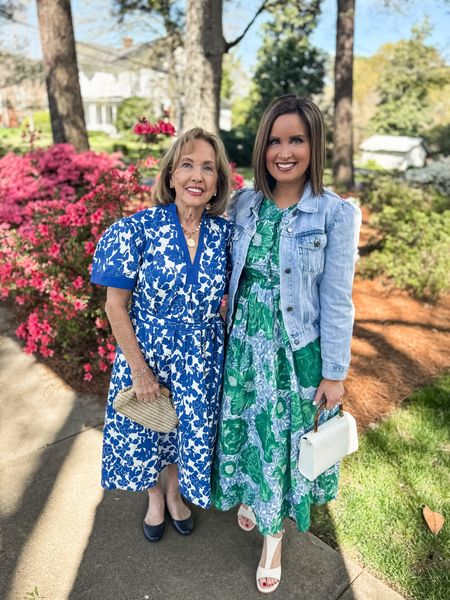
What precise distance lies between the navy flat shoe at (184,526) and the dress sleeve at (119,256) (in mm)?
1227

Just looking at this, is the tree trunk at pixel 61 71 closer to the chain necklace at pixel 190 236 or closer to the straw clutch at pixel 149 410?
the chain necklace at pixel 190 236

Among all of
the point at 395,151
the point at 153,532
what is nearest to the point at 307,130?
the point at 153,532

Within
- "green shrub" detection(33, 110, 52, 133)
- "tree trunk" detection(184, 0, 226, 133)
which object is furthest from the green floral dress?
"green shrub" detection(33, 110, 52, 133)

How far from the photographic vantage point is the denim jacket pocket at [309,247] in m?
1.75

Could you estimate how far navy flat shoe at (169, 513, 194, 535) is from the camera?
2.27 meters

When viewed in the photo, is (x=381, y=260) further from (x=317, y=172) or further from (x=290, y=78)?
(x=290, y=78)

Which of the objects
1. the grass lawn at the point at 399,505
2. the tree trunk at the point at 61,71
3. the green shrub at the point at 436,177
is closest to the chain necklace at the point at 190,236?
the grass lawn at the point at 399,505

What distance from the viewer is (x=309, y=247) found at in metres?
1.75

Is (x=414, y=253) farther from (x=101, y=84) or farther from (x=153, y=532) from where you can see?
(x=101, y=84)

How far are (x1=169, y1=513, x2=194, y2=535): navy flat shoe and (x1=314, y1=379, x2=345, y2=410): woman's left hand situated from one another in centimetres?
93

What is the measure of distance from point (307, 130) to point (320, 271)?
51 cm

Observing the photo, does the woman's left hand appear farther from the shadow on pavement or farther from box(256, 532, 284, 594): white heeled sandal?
the shadow on pavement

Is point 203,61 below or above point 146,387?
above

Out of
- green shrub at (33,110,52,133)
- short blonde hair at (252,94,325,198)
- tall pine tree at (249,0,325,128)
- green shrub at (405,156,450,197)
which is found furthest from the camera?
green shrub at (33,110,52,133)
